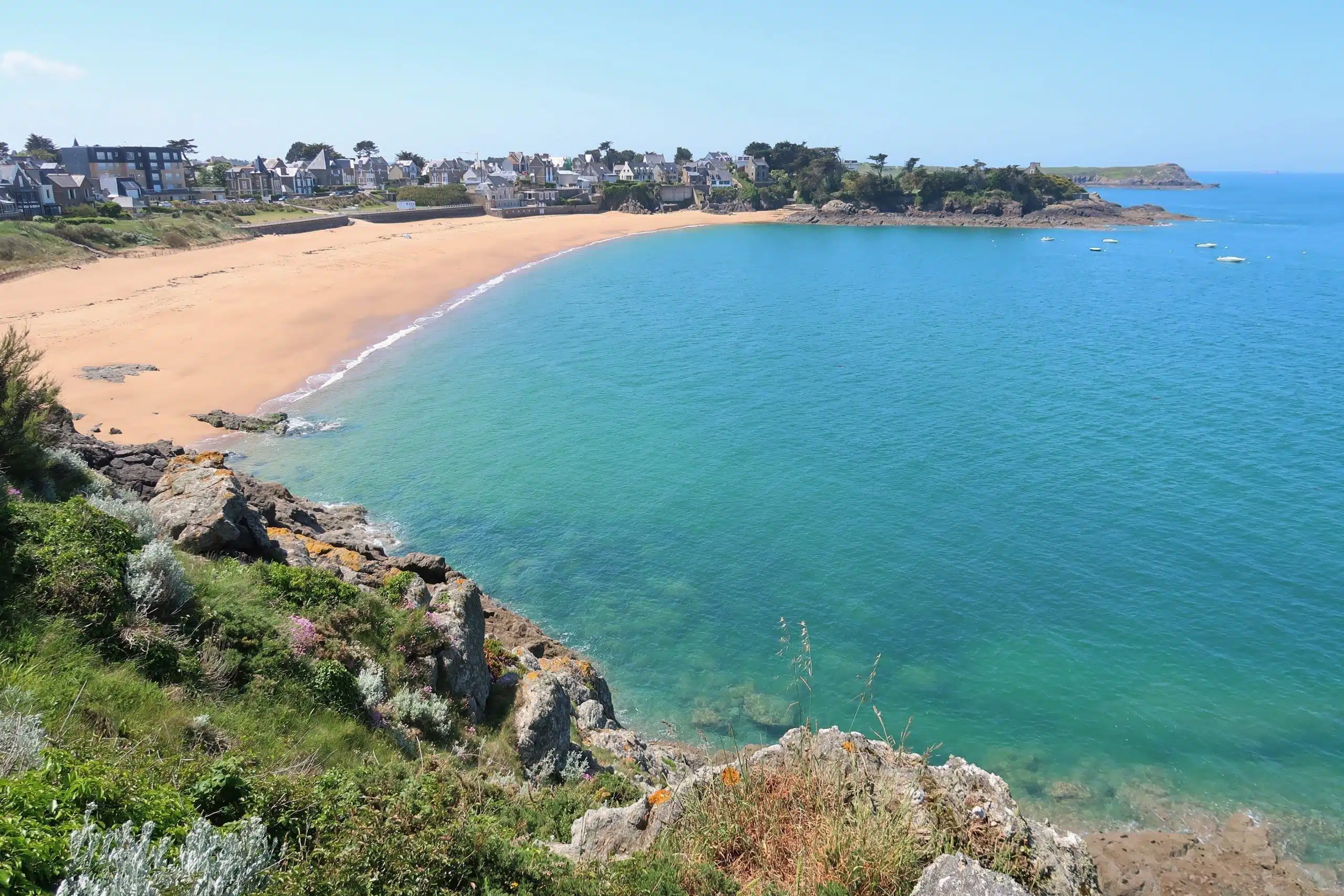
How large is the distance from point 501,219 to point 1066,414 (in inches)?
4220

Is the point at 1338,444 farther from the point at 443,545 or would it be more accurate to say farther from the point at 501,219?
the point at 501,219

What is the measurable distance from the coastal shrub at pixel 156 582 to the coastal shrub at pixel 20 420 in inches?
167

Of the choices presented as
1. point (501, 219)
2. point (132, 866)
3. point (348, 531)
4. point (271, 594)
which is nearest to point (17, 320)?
point (348, 531)

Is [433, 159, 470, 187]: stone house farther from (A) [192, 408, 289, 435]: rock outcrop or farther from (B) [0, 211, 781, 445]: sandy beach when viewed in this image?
(A) [192, 408, 289, 435]: rock outcrop

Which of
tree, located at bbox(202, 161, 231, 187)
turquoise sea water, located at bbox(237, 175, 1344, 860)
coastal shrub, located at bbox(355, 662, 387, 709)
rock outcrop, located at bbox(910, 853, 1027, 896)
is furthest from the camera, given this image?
tree, located at bbox(202, 161, 231, 187)

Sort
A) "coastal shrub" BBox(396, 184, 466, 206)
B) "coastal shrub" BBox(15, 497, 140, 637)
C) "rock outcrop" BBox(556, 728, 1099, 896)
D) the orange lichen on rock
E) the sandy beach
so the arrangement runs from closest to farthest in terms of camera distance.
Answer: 1. "rock outcrop" BBox(556, 728, 1099, 896)
2. "coastal shrub" BBox(15, 497, 140, 637)
3. the orange lichen on rock
4. the sandy beach
5. "coastal shrub" BBox(396, 184, 466, 206)

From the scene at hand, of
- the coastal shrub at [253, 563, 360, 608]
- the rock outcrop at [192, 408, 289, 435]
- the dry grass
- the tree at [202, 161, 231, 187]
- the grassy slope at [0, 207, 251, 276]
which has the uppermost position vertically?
the tree at [202, 161, 231, 187]

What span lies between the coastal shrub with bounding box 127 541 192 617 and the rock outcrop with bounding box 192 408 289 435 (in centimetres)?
2443

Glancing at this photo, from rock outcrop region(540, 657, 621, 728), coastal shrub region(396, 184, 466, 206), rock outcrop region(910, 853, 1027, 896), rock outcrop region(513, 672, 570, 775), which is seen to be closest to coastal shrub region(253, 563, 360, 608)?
rock outcrop region(513, 672, 570, 775)

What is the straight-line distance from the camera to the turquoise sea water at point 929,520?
60.5 ft

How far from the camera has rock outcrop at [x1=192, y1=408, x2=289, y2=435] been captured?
109ft

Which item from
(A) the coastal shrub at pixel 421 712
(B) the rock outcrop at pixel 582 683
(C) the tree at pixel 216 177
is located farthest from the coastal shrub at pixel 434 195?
(A) the coastal shrub at pixel 421 712

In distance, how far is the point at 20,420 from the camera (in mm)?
14430

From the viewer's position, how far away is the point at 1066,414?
39.2m
